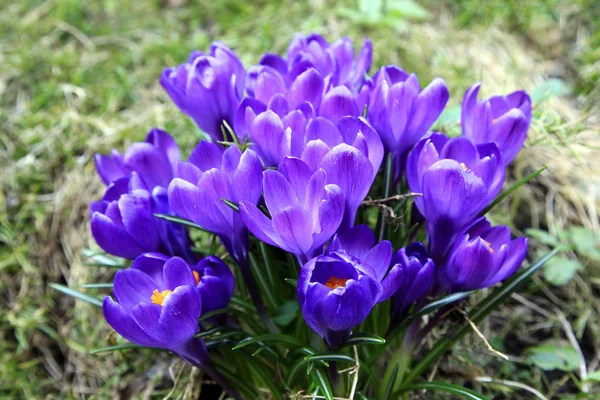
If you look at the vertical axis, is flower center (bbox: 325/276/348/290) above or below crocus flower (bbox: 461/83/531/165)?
below

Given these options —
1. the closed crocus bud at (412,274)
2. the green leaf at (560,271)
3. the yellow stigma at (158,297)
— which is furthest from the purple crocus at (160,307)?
the green leaf at (560,271)

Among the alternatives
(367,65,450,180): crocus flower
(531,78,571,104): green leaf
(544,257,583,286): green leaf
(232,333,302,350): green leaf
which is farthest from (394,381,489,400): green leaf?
(531,78,571,104): green leaf

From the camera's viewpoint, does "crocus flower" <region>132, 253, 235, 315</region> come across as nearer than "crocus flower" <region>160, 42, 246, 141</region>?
Yes

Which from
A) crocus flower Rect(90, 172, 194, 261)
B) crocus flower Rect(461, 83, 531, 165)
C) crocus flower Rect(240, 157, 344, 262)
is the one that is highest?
crocus flower Rect(461, 83, 531, 165)

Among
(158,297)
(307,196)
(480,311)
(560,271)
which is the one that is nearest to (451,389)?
(480,311)

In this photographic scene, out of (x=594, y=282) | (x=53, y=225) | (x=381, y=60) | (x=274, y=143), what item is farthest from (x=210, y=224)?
(x=381, y=60)

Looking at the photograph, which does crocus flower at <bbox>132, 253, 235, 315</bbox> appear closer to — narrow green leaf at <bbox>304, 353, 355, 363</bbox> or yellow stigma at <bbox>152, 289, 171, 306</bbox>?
yellow stigma at <bbox>152, 289, 171, 306</bbox>

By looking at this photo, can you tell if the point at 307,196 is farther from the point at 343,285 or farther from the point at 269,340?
the point at 269,340
